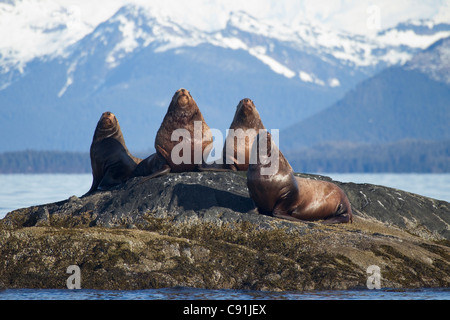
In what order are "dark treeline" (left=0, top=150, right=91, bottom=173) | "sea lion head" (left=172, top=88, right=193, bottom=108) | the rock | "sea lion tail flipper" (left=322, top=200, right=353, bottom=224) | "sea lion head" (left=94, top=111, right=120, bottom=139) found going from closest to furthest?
the rock, "sea lion tail flipper" (left=322, top=200, right=353, bottom=224), "sea lion head" (left=172, top=88, right=193, bottom=108), "sea lion head" (left=94, top=111, right=120, bottom=139), "dark treeline" (left=0, top=150, right=91, bottom=173)

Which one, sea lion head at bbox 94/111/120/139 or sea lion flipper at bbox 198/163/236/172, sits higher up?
sea lion head at bbox 94/111/120/139

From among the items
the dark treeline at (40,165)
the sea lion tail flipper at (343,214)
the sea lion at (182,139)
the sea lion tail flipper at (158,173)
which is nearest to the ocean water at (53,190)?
the sea lion at (182,139)

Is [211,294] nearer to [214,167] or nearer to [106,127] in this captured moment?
[214,167]

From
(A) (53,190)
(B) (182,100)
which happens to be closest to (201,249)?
(B) (182,100)

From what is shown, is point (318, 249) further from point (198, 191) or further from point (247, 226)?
point (198, 191)

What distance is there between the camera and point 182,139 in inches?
715

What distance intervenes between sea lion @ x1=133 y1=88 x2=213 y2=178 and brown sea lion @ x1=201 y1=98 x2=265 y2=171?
449 millimetres

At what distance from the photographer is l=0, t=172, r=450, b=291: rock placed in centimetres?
1348

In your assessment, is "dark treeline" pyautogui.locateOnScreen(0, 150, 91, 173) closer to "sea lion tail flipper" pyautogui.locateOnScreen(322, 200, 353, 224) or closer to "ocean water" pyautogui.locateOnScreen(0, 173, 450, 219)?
"ocean water" pyautogui.locateOnScreen(0, 173, 450, 219)

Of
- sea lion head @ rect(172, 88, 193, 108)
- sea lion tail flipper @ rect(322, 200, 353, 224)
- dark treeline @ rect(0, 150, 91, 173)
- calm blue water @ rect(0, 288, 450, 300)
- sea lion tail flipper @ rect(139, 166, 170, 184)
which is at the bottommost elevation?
calm blue water @ rect(0, 288, 450, 300)

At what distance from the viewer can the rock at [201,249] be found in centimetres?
1348

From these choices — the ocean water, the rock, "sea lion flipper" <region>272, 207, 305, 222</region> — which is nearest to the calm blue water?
the rock

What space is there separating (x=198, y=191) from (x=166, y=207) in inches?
32.2

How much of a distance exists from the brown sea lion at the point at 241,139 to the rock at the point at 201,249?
174cm
